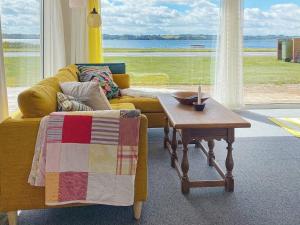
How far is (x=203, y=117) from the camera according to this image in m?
2.88

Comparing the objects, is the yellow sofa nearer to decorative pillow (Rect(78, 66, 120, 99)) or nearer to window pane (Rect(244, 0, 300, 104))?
decorative pillow (Rect(78, 66, 120, 99))

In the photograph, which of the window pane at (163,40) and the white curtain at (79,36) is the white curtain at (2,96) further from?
the window pane at (163,40)

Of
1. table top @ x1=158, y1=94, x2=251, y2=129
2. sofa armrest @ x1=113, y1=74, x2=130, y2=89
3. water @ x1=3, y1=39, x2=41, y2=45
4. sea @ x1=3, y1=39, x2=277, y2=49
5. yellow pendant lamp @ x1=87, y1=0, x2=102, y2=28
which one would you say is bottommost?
table top @ x1=158, y1=94, x2=251, y2=129

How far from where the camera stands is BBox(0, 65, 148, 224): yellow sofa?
2.19 meters

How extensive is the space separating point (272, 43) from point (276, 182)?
419 cm

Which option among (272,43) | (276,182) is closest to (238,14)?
(272,43)

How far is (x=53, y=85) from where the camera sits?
9.71ft

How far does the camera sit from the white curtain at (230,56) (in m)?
5.75

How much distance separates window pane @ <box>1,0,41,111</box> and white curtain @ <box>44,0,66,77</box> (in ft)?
0.51

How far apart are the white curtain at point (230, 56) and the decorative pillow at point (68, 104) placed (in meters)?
3.60

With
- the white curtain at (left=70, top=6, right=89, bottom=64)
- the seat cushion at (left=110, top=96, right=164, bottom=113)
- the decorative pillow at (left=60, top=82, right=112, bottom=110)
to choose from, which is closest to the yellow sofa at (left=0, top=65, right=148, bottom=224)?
the decorative pillow at (left=60, top=82, right=112, bottom=110)

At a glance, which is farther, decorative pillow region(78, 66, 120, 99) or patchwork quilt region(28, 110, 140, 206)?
decorative pillow region(78, 66, 120, 99)

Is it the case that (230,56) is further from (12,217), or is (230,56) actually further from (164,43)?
(12,217)

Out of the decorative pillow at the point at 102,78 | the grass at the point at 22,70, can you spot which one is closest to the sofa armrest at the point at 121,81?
the decorative pillow at the point at 102,78
